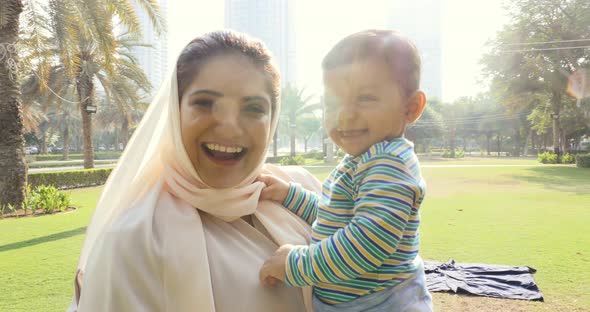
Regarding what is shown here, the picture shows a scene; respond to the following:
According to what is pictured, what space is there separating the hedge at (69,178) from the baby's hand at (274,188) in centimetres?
1430

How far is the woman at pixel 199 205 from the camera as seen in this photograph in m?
1.29

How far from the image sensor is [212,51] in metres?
1.48

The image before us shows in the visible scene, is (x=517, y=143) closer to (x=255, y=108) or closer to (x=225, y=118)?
(x=255, y=108)

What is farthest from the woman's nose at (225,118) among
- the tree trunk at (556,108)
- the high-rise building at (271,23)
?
the high-rise building at (271,23)

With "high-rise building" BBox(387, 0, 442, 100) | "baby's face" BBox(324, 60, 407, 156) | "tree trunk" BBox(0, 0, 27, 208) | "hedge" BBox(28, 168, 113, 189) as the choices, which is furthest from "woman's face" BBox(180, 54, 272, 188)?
"high-rise building" BBox(387, 0, 442, 100)

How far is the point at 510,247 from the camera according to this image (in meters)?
6.12

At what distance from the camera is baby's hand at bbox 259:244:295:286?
1.36 metres

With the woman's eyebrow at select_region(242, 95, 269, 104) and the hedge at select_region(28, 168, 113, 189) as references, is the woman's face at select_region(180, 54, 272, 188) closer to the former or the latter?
the woman's eyebrow at select_region(242, 95, 269, 104)

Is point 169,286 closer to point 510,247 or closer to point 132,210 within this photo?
point 132,210

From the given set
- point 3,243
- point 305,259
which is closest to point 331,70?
point 305,259

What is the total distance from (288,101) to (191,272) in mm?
28273

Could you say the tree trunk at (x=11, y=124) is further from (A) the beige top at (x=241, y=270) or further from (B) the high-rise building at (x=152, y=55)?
(B) the high-rise building at (x=152, y=55)

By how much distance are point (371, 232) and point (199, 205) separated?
61 centimetres

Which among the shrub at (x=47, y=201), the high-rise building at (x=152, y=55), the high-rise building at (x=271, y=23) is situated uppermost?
the high-rise building at (x=271, y=23)
